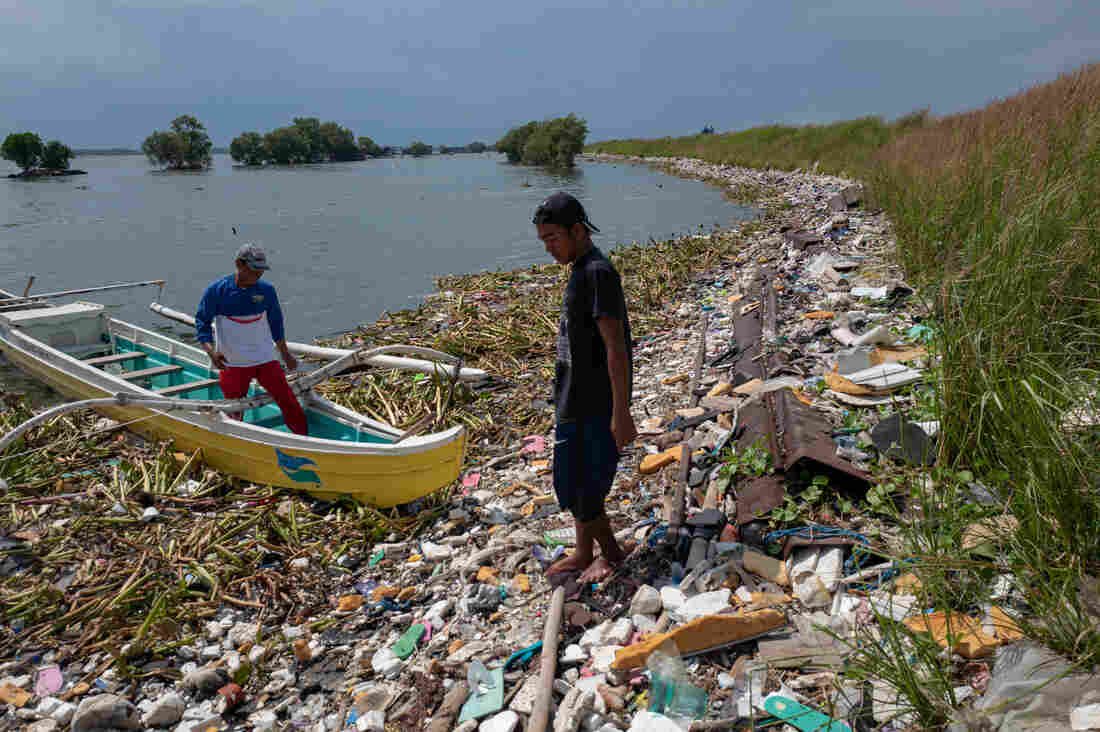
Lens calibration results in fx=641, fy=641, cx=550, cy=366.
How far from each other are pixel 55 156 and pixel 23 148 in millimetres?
3332

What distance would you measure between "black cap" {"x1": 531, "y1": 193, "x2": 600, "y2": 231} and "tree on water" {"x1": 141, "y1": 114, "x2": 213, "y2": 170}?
4348 inches

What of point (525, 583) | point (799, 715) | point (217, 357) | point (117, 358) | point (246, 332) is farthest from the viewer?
point (117, 358)

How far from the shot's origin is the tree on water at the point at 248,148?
105m

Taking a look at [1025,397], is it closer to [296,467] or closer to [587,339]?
[587,339]

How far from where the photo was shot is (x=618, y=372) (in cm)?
314

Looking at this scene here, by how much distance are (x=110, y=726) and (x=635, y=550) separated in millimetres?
3034

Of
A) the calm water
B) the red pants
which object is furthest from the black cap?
the calm water

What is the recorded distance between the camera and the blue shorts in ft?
11.1

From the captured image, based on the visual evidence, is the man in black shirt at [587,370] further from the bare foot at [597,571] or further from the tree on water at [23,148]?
the tree on water at [23,148]

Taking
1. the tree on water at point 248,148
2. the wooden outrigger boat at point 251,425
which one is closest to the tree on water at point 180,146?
the tree on water at point 248,148

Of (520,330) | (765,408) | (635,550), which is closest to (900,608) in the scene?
(635,550)

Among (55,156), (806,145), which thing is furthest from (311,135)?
(806,145)

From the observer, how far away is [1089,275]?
389 cm

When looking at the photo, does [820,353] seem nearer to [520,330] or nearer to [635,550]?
[635,550]
